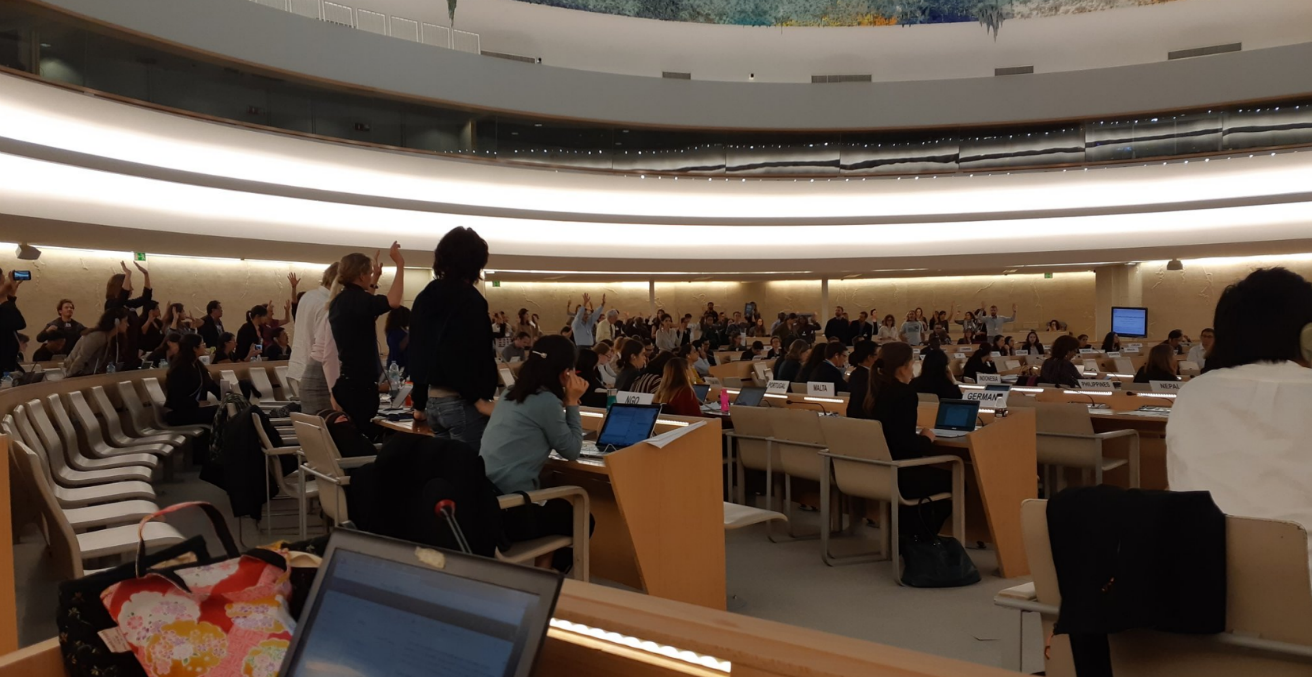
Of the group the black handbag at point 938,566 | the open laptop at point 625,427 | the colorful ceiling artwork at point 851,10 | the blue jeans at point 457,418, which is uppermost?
the colorful ceiling artwork at point 851,10

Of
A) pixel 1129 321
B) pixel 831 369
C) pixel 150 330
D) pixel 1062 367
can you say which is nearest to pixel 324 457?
pixel 831 369

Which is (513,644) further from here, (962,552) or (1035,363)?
(1035,363)

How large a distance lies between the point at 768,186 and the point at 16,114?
41.1ft

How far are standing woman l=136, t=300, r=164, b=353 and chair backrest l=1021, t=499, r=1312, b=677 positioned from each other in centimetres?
955

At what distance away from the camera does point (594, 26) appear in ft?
60.7

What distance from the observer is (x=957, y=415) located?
5.82m

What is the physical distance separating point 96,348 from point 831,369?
19.8 ft

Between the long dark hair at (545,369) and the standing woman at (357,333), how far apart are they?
1073 millimetres

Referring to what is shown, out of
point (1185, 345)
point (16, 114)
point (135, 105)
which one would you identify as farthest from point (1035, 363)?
point (16, 114)

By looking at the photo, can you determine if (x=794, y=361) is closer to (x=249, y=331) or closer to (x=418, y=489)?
(x=249, y=331)

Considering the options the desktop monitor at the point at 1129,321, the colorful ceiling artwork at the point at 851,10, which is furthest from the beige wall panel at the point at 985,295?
the desktop monitor at the point at 1129,321

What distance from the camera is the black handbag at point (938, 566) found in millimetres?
5004

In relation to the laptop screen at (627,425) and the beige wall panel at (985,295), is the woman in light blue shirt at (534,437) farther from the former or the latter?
the beige wall panel at (985,295)

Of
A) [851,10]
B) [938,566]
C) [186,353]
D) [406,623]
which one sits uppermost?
[851,10]
